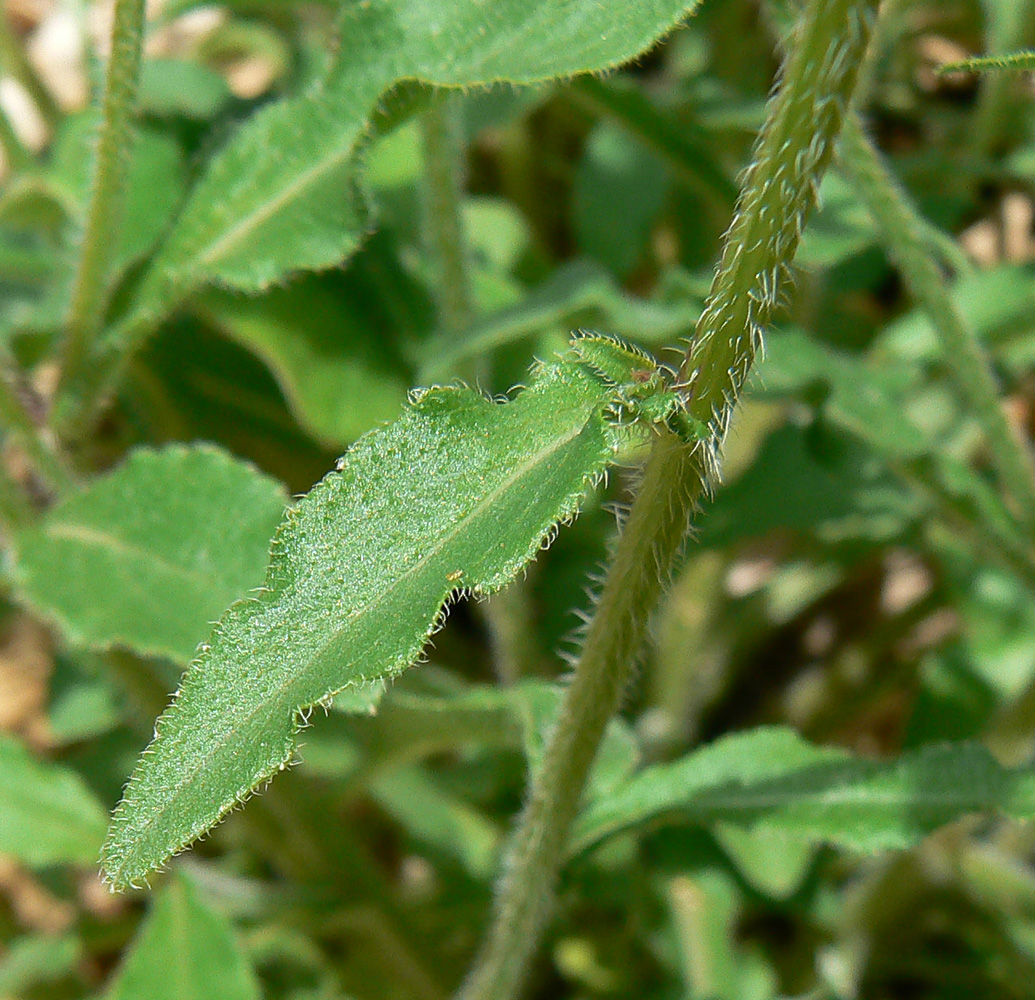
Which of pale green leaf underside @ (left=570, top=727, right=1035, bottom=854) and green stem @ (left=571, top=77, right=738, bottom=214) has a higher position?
green stem @ (left=571, top=77, right=738, bottom=214)

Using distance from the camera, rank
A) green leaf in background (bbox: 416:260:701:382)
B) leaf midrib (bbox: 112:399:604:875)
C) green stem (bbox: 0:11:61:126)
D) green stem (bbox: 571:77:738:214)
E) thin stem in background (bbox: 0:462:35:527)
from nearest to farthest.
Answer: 1. leaf midrib (bbox: 112:399:604:875)
2. thin stem in background (bbox: 0:462:35:527)
3. green leaf in background (bbox: 416:260:701:382)
4. green stem (bbox: 571:77:738:214)
5. green stem (bbox: 0:11:61:126)

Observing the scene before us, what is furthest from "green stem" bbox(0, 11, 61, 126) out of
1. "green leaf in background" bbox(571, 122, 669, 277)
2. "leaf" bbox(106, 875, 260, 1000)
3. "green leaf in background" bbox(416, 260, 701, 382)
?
"leaf" bbox(106, 875, 260, 1000)

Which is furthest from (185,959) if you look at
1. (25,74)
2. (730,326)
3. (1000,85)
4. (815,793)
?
(1000,85)

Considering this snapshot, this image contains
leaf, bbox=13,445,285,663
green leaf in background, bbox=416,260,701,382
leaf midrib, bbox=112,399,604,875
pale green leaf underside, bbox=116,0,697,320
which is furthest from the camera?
green leaf in background, bbox=416,260,701,382

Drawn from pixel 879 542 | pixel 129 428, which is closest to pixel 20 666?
pixel 129 428

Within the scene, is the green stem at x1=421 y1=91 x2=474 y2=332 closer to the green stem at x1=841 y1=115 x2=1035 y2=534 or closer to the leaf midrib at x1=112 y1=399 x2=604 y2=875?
the green stem at x1=841 y1=115 x2=1035 y2=534

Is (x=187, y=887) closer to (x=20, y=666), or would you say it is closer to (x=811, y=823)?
(x=811, y=823)

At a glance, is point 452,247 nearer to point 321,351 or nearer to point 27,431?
point 321,351

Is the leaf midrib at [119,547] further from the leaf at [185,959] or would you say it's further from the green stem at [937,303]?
the green stem at [937,303]
